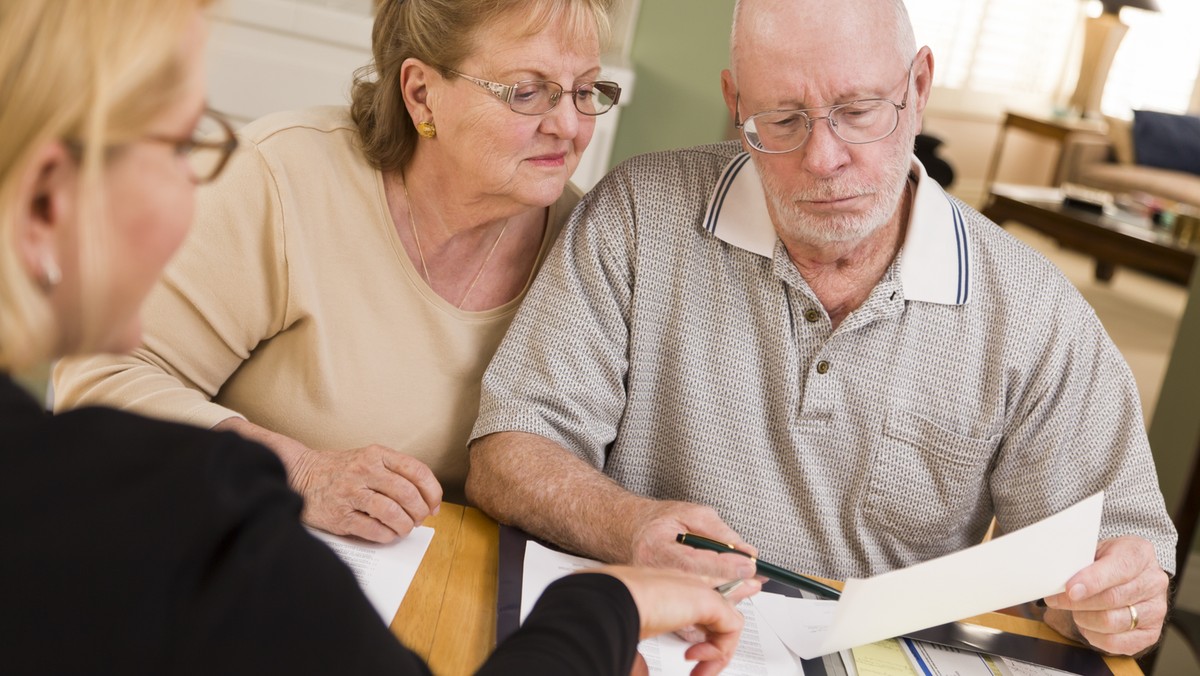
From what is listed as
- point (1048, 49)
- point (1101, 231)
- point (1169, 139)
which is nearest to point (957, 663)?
point (1101, 231)

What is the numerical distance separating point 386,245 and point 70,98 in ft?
3.41

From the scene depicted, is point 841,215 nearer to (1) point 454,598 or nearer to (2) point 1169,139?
(1) point 454,598

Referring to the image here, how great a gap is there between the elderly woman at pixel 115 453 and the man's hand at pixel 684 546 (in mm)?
618

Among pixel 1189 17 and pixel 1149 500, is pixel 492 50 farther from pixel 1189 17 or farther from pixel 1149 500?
pixel 1189 17

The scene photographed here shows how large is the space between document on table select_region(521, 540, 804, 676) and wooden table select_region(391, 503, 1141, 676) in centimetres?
4

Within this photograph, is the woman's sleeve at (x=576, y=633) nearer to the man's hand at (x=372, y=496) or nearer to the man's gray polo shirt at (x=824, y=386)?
the man's hand at (x=372, y=496)

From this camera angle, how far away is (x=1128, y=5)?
333 inches

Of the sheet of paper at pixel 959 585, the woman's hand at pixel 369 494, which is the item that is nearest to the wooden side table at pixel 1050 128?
the sheet of paper at pixel 959 585

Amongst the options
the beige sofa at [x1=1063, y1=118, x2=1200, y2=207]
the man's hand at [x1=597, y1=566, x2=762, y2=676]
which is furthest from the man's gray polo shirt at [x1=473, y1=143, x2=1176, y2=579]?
the beige sofa at [x1=1063, y1=118, x2=1200, y2=207]

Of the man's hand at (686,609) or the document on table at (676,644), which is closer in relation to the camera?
the man's hand at (686,609)

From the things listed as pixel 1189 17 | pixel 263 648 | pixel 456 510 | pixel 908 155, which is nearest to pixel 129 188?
pixel 263 648

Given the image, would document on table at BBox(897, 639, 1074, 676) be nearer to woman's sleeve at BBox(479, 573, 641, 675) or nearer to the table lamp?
woman's sleeve at BBox(479, 573, 641, 675)

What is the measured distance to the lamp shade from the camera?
8352mm

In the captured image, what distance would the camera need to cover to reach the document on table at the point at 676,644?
3.83 feet
